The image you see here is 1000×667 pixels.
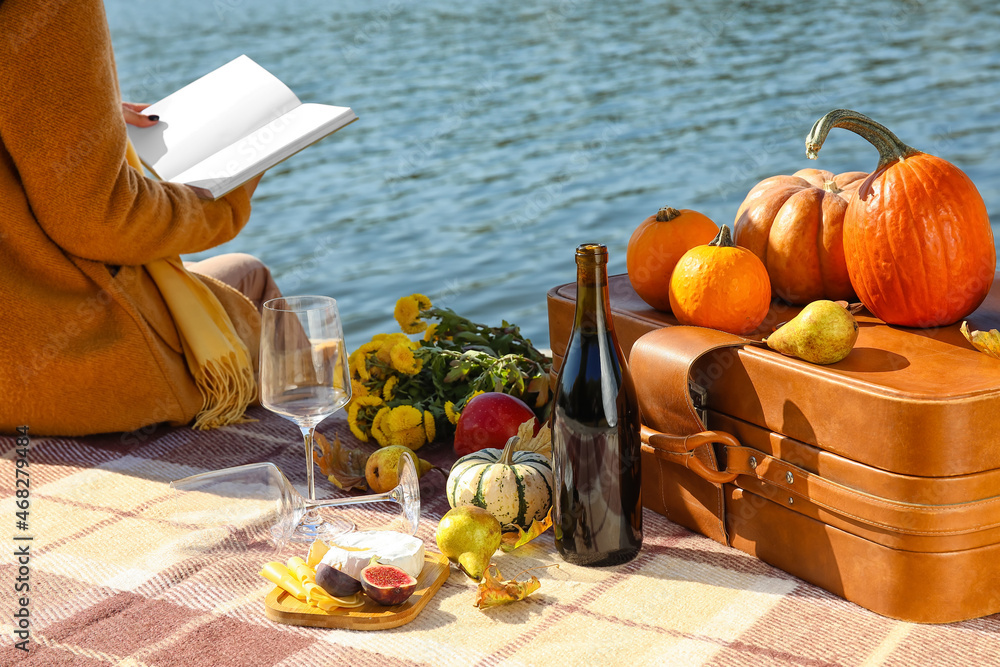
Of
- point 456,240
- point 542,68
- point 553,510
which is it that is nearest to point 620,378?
point 553,510

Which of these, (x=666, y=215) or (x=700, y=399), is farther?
(x=666, y=215)

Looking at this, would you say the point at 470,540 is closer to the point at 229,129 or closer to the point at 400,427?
the point at 400,427

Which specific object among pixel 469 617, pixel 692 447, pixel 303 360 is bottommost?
pixel 469 617

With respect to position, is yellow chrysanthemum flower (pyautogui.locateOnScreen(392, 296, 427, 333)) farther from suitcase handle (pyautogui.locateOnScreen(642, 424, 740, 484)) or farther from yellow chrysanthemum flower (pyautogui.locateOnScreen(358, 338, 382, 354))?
suitcase handle (pyautogui.locateOnScreen(642, 424, 740, 484))

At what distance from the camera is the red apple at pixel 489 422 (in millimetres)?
2016

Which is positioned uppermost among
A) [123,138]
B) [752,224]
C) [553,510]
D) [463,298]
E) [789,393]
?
[123,138]

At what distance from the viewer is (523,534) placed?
5.56ft

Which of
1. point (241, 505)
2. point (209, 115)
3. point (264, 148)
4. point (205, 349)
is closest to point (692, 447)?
point (241, 505)

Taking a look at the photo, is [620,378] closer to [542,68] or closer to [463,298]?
[463,298]

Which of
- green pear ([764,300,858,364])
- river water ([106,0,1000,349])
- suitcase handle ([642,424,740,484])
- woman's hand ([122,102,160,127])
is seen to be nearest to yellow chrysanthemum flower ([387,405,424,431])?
suitcase handle ([642,424,740,484])

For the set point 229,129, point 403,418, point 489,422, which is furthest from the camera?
point 229,129

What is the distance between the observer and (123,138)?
218cm

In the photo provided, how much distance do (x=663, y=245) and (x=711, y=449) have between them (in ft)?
1.37

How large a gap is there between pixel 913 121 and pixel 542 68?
4.48 metres
